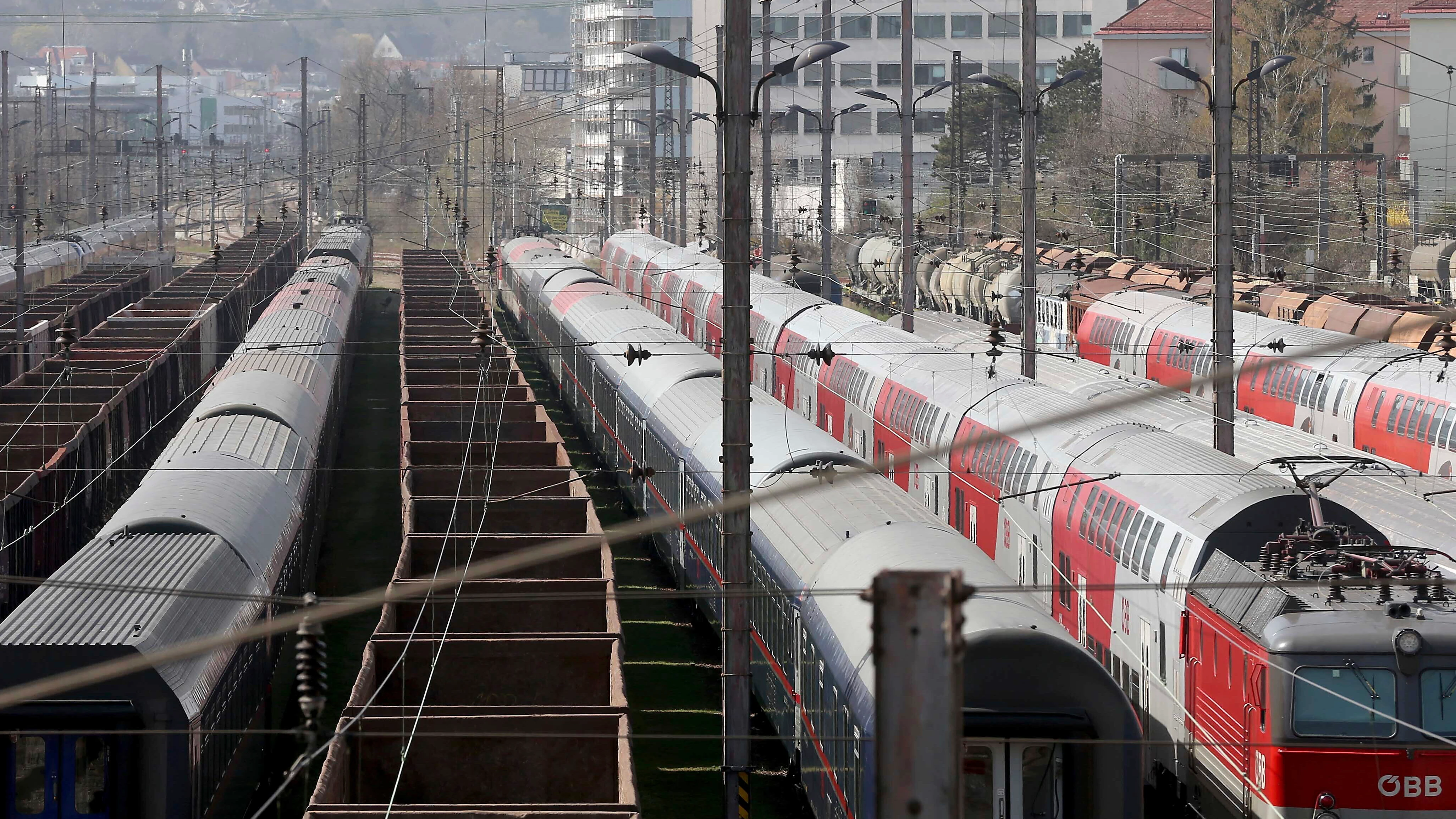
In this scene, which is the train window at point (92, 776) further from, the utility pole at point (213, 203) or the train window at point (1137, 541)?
the utility pole at point (213, 203)

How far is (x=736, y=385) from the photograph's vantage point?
13.9 meters

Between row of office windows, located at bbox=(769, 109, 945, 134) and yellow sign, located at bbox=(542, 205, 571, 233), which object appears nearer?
row of office windows, located at bbox=(769, 109, 945, 134)

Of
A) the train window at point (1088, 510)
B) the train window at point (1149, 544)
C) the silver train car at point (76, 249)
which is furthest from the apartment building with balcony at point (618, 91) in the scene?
the train window at point (1149, 544)

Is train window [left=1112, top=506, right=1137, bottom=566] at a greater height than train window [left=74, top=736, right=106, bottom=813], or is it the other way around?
train window [left=1112, top=506, right=1137, bottom=566]

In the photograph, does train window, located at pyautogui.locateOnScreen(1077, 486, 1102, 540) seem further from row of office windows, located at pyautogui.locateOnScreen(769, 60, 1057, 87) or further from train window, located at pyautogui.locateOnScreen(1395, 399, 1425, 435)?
row of office windows, located at pyautogui.locateOnScreen(769, 60, 1057, 87)

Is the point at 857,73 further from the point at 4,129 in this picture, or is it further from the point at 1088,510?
the point at 1088,510

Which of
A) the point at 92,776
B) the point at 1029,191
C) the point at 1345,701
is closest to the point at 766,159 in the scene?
the point at 1029,191

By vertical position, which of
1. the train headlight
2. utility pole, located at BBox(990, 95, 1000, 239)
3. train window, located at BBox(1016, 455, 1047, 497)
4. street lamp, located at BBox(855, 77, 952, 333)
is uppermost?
utility pole, located at BBox(990, 95, 1000, 239)

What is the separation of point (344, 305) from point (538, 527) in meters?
21.8

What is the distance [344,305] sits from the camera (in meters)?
41.9

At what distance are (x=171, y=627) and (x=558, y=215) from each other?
10397cm

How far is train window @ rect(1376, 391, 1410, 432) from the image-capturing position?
2375cm

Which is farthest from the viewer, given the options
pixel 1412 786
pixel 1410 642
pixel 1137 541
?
pixel 1137 541

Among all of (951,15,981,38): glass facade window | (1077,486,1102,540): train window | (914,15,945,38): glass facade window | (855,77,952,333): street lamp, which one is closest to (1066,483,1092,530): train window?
(1077,486,1102,540): train window
